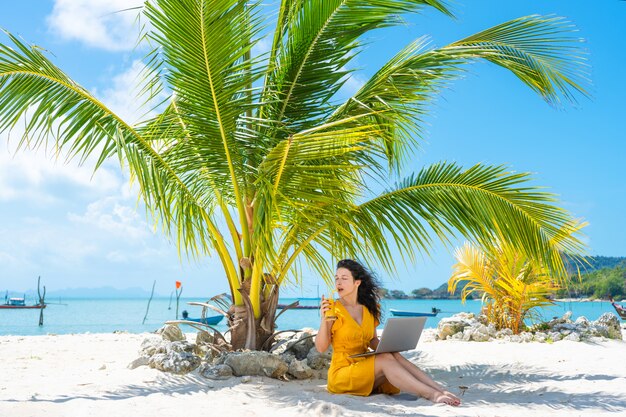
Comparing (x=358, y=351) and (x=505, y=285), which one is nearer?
(x=358, y=351)

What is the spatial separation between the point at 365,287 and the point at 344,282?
0.25 metres

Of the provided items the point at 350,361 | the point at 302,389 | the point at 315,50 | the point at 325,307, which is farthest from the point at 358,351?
the point at 315,50

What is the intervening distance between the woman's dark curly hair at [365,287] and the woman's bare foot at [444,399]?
88 centimetres

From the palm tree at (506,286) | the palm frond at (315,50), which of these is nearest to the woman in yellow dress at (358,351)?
the palm frond at (315,50)

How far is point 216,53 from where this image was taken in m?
4.92

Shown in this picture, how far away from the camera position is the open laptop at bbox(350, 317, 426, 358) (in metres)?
4.18

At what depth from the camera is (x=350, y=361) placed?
4469 mm

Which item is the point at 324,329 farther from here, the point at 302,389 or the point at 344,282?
the point at 302,389

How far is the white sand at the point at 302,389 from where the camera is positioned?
153 inches

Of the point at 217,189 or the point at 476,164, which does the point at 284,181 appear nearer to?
the point at 217,189

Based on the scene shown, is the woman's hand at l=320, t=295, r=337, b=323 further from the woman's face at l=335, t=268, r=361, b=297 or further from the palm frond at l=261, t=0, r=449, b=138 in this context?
the palm frond at l=261, t=0, r=449, b=138

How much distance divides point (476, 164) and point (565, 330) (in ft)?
14.9

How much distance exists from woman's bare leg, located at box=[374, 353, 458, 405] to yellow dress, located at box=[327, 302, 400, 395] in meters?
0.07

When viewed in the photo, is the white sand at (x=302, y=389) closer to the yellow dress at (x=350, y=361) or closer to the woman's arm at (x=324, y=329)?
the yellow dress at (x=350, y=361)
